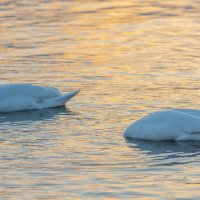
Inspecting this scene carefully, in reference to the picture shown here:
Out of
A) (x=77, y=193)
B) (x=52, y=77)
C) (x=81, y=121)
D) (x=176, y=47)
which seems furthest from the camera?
(x=176, y=47)

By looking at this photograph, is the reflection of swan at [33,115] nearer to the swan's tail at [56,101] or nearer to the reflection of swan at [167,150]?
the swan's tail at [56,101]

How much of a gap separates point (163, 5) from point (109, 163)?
18269mm

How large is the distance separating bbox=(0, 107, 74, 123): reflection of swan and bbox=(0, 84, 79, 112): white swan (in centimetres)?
10

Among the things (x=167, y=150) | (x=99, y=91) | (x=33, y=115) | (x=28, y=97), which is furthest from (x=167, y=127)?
(x=99, y=91)

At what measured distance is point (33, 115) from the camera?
18.1m

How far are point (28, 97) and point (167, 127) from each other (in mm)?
3523

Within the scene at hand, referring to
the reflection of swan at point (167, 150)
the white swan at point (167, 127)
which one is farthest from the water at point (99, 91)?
the white swan at point (167, 127)

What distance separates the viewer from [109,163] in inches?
570

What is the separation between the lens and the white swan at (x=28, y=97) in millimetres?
18266

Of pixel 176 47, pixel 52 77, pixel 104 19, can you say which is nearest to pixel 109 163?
pixel 52 77

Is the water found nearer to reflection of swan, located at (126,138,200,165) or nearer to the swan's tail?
reflection of swan, located at (126,138,200,165)

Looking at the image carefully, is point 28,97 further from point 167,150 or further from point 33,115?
point 167,150

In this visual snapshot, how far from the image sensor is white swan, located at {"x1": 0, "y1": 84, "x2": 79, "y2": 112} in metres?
18.3

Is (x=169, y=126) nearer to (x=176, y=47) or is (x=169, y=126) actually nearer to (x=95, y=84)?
(x=95, y=84)
